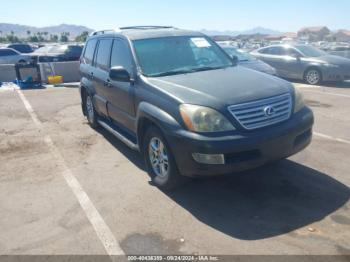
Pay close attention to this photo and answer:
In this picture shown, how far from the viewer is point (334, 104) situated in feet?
29.6

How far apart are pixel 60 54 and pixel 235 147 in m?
18.5

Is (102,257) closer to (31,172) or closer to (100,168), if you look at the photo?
(100,168)

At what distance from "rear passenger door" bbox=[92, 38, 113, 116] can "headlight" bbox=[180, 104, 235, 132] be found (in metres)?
2.46

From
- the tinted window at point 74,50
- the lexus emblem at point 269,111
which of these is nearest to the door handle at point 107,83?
the lexus emblem at point 269,111

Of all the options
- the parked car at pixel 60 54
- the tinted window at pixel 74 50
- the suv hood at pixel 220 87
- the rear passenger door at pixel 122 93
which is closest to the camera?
the suv hood at pixel 220 87

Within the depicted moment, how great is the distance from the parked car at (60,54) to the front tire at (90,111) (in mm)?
12887

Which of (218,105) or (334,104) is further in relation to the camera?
(334,104)

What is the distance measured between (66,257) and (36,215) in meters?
0.99

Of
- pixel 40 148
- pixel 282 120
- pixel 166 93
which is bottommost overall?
pixel 40 148

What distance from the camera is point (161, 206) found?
4039 mm

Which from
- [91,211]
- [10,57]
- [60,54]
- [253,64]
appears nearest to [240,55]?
[253,64]

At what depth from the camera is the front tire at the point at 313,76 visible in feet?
41.4

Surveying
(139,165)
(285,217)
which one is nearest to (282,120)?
(285,217)

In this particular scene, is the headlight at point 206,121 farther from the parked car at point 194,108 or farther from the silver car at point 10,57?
the silver car at point 10,57
